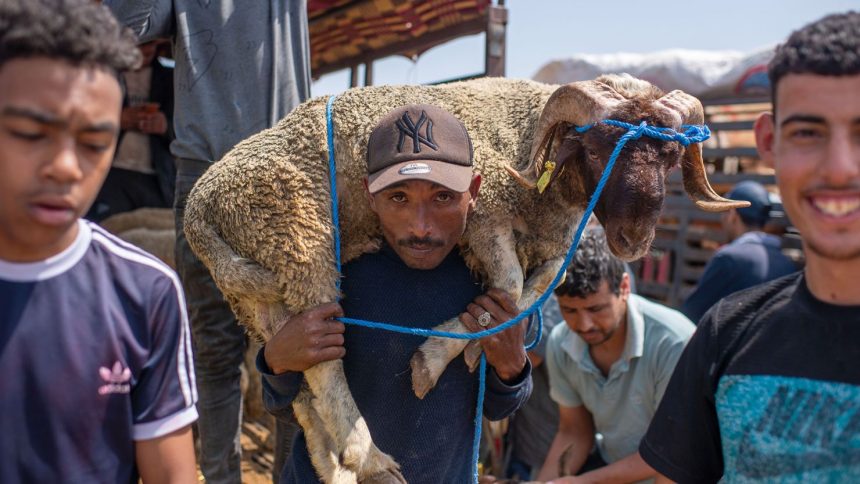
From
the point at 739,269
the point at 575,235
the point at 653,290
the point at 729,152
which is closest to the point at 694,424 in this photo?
the point at 575,235

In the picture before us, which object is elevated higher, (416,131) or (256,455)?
(416,131)

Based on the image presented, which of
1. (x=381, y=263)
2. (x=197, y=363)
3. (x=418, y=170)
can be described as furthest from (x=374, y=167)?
(x=197, y=363)

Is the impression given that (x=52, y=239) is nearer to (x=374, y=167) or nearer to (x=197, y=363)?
(x=374, y=167)

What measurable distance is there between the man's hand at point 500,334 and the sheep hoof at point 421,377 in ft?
0.68

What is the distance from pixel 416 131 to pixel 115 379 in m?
1.22

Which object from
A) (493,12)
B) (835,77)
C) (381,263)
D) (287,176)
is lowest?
(381,263)

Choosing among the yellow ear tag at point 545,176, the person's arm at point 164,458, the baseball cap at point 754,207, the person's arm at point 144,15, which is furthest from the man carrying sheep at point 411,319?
the baseball cap at point 754,207

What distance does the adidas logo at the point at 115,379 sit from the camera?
1.46 meters

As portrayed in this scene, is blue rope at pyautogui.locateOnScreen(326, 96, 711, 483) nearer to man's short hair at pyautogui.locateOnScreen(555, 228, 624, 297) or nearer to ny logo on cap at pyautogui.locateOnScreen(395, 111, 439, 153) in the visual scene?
ny logo on cap at pyautogui.locateOnScreen(395, 111, 439, 153)

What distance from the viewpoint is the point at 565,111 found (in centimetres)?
264

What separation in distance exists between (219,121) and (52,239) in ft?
6.30

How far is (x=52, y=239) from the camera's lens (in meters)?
1.41

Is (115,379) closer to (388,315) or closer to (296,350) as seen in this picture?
(296,350)

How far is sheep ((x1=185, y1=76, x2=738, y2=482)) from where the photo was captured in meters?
2.39
